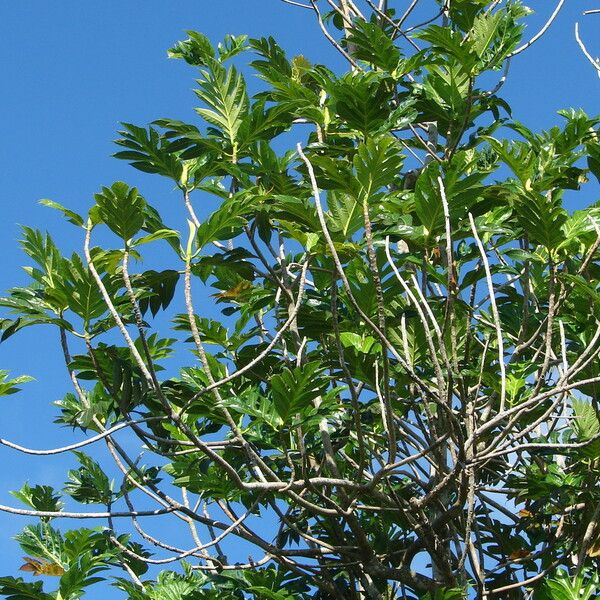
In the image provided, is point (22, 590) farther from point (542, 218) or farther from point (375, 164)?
point (542, 218)

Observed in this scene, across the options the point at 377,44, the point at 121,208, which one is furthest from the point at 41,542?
the point at 377,44

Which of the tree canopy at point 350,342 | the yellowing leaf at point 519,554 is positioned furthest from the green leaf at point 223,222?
the yellowing leaf at point 519,554

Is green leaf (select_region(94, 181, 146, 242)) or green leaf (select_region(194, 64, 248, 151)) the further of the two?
green leaf (select_region(194, 64, 248, 151))

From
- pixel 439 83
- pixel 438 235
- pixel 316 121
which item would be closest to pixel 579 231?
pixel 438 235

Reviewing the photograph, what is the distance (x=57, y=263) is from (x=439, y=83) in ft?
5.80

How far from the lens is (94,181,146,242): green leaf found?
10.6 ft

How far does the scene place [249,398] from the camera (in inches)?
139

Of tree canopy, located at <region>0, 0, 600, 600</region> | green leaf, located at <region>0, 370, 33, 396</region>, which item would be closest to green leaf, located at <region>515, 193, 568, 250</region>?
tree canopy, located at <region>0, 0, 600, 600</region>

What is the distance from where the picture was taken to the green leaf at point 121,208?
3.24 metres

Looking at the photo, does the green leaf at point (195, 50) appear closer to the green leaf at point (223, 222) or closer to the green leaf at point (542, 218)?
the green leaf at point (223, 222)

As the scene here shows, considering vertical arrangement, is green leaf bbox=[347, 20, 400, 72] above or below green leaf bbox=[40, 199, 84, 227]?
above

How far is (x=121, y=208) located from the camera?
3.28 meters

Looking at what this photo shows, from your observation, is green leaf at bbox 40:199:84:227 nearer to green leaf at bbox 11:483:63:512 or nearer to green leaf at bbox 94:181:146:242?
green leaf at bbox 94:181:146:242

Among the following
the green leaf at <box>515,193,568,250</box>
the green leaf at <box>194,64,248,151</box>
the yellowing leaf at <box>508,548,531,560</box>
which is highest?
the green leaf at <box>194,64,248,151</box>
